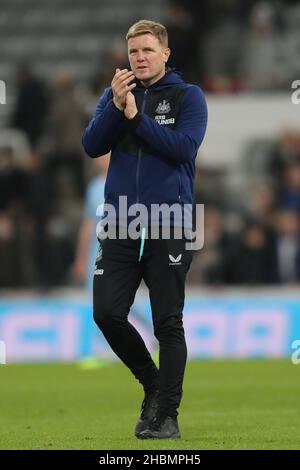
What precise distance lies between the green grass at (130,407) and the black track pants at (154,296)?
43cm

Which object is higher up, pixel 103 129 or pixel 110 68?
pixel 110 68

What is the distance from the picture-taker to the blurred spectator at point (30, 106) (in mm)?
18875

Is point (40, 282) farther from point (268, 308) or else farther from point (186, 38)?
point (186, 38)

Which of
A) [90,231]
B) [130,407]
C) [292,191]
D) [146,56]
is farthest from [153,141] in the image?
[292,191]

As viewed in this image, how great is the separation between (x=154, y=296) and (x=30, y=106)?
449 inches

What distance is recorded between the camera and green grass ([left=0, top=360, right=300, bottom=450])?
7.77m

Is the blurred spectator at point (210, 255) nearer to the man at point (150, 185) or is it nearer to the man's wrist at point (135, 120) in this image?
the man at point (150, 185)

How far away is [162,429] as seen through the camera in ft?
25.4

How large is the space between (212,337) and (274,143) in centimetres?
425

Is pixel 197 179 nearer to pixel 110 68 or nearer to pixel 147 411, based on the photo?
pixel 110 68

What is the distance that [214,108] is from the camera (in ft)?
64.7

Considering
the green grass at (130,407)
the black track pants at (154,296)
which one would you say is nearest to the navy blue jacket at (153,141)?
the black track pants at (154,296)

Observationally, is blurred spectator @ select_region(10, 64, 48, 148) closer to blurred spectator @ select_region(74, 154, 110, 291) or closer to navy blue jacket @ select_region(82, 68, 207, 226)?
→ blurred spectator @ select_region(74, 154, 110, 291)
